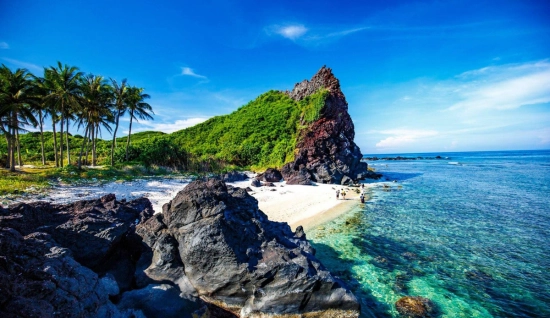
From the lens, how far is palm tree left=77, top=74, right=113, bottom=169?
108 feet

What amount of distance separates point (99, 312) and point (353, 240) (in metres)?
13.2

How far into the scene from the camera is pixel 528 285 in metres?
10.5

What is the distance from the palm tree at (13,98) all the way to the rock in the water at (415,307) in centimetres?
3478

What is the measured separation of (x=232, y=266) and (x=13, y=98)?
33281 mm

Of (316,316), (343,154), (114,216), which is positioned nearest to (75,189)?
(114,216)

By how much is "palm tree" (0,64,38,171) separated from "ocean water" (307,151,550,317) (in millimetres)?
31425

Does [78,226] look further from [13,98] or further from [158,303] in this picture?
[13,98]

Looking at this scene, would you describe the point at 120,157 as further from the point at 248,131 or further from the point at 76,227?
the point at 76,227

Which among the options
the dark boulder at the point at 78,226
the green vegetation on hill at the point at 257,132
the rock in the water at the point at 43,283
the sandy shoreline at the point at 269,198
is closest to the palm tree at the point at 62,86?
the sandy shoreline at the point at 269,198

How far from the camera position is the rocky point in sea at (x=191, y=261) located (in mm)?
7297

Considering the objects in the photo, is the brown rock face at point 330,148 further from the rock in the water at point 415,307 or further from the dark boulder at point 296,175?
the rock in the water at point 415,307

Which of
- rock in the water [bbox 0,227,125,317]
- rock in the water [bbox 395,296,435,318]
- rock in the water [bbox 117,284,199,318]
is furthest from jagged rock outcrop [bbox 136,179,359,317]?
rock in the water [bbox 0,227,125,317]

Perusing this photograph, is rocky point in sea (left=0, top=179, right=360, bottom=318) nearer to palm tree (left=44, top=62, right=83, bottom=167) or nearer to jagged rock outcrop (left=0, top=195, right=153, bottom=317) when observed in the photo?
jagged rock outcrop (left=0, top=195, right=153, bottom=317)

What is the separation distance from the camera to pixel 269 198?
81.0 feet
